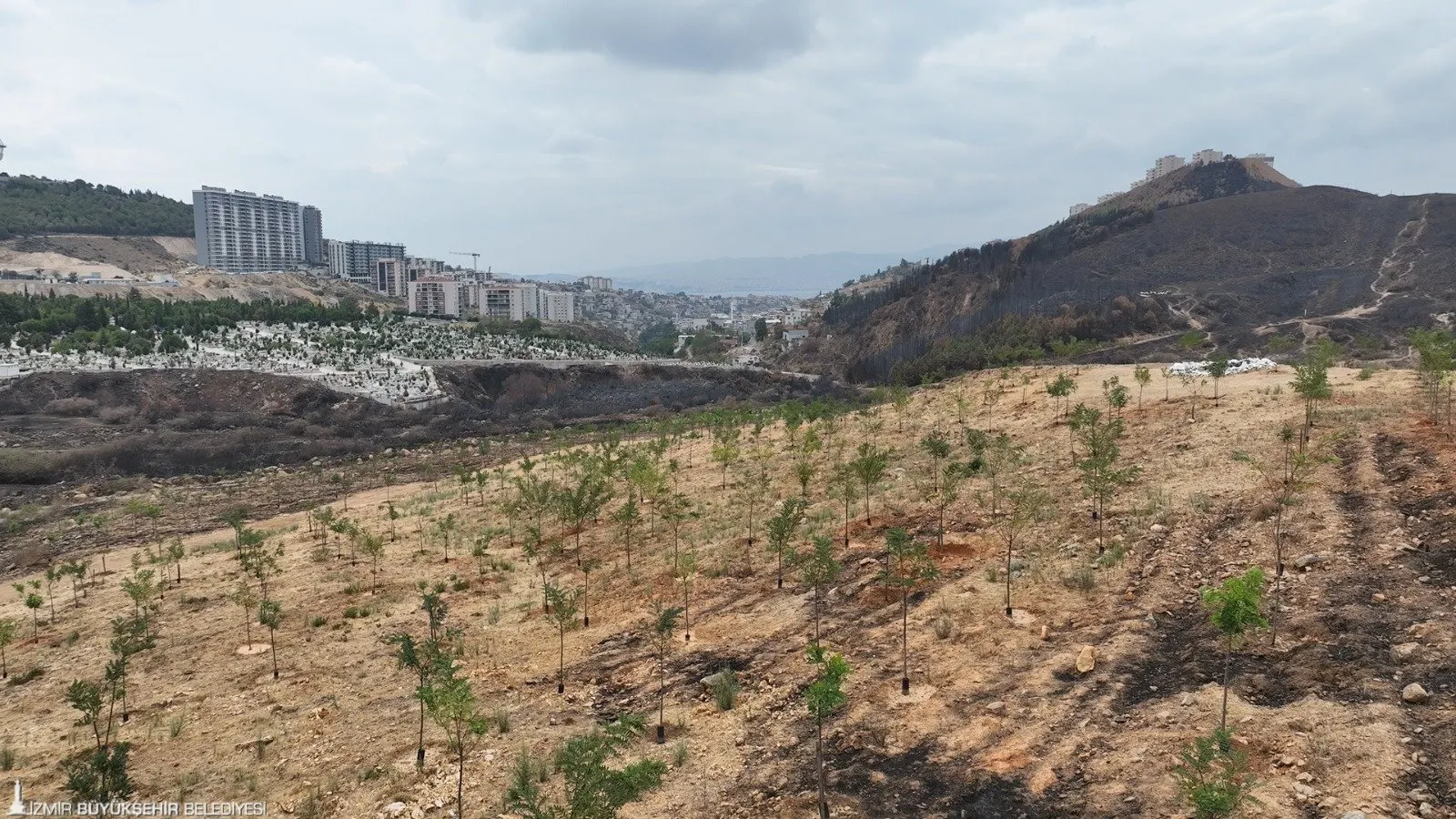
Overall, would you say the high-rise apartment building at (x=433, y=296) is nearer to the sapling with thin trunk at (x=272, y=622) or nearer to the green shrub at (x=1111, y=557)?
the sapling with thin trunk at (x=272, y=622)

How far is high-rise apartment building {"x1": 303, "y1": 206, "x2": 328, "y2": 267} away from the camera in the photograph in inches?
6919

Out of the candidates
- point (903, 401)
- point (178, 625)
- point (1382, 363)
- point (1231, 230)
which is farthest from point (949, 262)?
point (178, 625)

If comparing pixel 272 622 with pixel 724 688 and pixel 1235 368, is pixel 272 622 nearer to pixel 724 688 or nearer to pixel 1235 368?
pixel 724 688

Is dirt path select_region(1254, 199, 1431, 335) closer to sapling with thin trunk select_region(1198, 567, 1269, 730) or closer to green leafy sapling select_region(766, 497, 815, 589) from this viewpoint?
green leafy sapling select_region(766, 497, 815, 589)

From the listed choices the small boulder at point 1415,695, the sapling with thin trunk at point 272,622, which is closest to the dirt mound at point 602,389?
the sapling with thin trunk at point 272,622

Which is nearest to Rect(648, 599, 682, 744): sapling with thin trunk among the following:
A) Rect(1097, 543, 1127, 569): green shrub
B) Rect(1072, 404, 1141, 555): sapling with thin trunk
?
Rect(1097, 543, 1127, 569): green shrub

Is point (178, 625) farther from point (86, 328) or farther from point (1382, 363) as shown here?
point (86, 328)

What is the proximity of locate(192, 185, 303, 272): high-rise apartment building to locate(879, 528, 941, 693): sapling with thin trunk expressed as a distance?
16191 cm

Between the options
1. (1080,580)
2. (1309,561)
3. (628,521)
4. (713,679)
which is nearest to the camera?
(713,679)

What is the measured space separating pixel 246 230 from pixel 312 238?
2982cm

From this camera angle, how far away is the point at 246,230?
495ft

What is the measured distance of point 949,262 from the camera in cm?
10300

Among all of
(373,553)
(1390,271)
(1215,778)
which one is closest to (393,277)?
(373,553)

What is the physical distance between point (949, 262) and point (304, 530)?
307 feet
